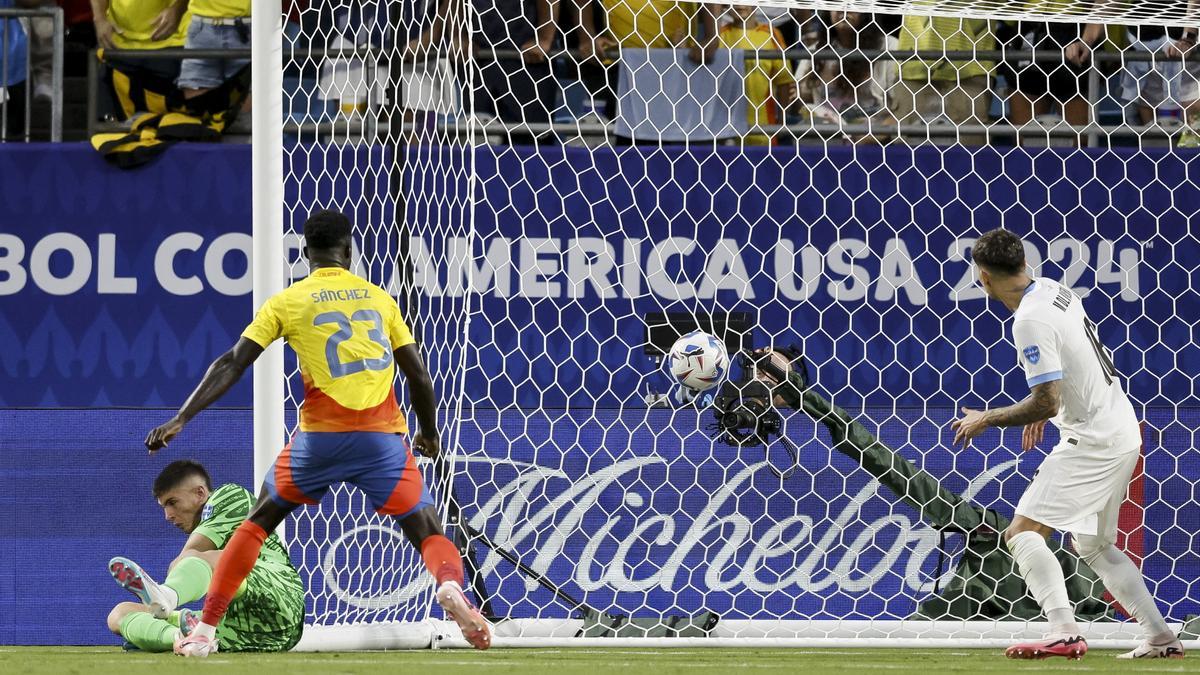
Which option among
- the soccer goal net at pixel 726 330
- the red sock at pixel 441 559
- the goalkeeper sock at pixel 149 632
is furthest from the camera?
the soccer goal net at pixel 726 330

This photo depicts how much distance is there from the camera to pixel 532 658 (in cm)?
528

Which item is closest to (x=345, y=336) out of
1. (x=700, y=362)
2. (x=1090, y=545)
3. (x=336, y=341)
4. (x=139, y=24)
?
(x=336, y=341)

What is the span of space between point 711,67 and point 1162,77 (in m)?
2.09

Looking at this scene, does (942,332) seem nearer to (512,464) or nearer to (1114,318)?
(1114,318)

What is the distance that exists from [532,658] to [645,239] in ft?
8.13

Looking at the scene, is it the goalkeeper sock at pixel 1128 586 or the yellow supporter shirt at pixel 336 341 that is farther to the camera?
the goalkeeper sock at pixel 1128 586

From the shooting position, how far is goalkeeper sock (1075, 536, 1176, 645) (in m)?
5.36

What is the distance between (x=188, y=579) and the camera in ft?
18.1

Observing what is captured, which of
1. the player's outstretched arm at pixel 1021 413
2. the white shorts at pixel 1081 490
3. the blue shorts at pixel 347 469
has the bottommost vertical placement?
the white shorts at pixel 1081 490

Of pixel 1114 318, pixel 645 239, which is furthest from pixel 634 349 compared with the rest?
pixel 1114 318

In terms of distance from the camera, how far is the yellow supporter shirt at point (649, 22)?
25.4 ft

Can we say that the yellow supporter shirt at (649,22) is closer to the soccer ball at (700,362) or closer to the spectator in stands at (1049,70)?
the spectator in stands at (1049,70)

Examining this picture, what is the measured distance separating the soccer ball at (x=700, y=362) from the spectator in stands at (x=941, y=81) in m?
1.77

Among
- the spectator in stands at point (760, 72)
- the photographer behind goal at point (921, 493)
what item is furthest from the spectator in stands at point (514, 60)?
the photographer behind goal at point (921, 493)
